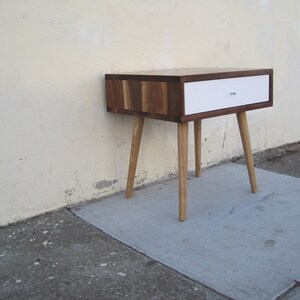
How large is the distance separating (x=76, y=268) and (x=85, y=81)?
1.10 meters

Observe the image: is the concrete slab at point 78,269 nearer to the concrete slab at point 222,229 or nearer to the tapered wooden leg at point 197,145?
the concrete slab at point 222,229

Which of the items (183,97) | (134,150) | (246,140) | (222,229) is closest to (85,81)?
(134,150)

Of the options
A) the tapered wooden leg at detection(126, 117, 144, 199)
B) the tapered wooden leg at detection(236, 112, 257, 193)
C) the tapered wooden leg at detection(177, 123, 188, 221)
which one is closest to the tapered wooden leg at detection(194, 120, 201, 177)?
the tapered wooden leg at detection(236, 112, 257, 193)

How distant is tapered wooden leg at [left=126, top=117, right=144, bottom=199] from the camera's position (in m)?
2.52

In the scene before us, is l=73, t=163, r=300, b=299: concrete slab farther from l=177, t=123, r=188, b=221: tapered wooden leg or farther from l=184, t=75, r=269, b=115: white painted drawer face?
l=184, t=75, r=269, b=115: white painted drawer face

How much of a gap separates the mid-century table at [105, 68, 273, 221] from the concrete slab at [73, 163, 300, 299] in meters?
0.16

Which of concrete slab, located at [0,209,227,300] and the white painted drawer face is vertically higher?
the white painted drawer face

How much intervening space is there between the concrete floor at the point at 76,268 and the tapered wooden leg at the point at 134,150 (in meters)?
0.41

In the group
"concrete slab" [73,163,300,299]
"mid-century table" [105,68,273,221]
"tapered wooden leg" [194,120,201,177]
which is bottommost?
"concrete slab" [73,163,300,299]

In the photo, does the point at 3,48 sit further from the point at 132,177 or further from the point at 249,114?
the point at 249,114

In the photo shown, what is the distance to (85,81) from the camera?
2.51 metres

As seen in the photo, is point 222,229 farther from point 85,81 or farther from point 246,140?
point 85,81

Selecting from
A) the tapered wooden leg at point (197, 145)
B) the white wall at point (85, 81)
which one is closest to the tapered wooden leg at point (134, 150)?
the white wall at point (85, 81)

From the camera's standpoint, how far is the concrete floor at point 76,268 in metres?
1.70
